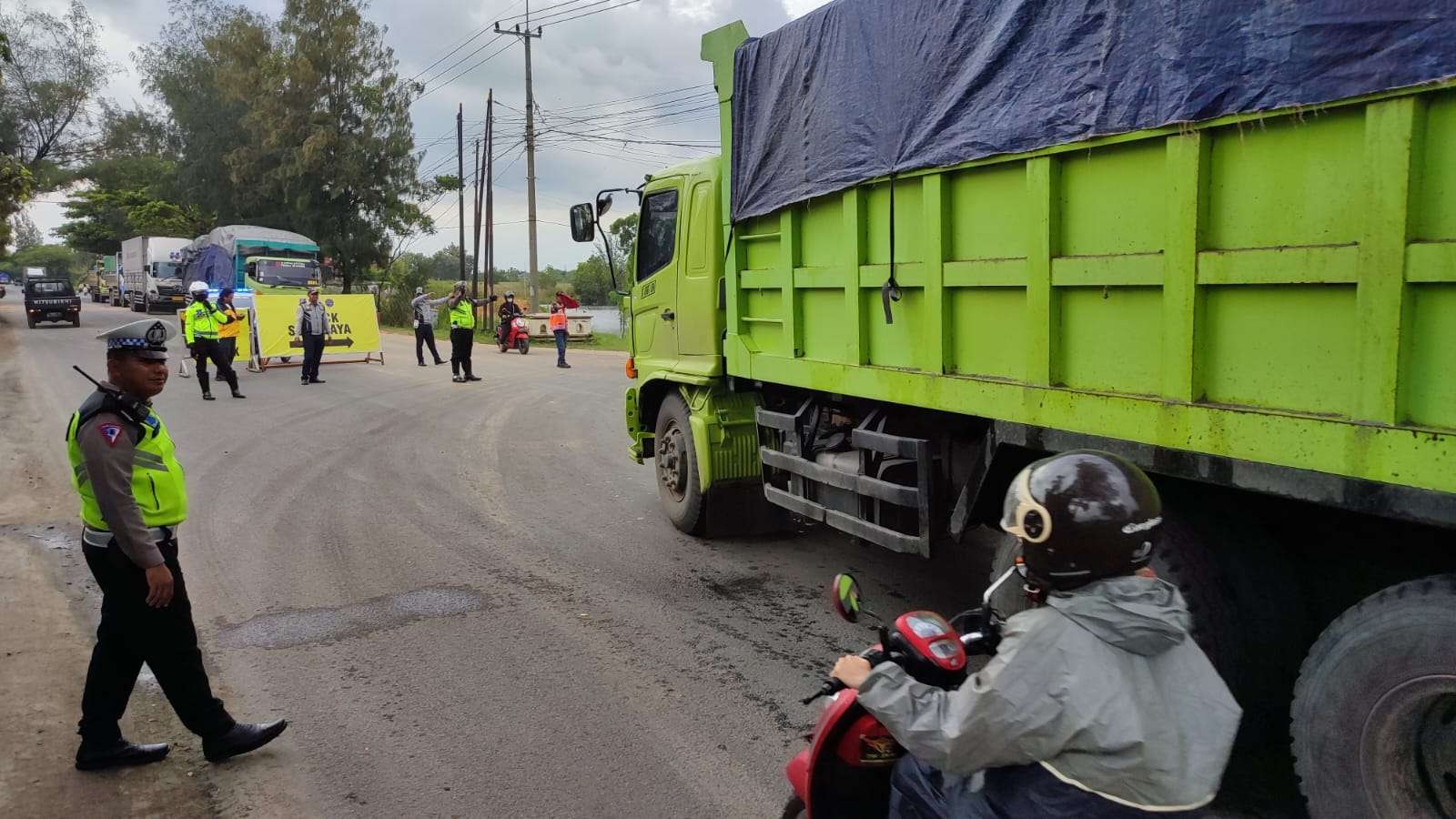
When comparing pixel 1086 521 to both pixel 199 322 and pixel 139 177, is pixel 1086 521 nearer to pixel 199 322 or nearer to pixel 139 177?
pixel 199 322

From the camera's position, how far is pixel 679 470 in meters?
7.31

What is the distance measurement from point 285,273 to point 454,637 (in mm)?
28750

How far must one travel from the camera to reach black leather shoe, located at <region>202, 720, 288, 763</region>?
12.6 ft

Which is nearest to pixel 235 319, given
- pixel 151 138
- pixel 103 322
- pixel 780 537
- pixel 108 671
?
pixel 780 537

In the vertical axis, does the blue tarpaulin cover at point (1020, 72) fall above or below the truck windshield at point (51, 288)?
below

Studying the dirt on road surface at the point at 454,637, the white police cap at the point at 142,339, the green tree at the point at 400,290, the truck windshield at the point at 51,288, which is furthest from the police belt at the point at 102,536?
the truck windshield at the point at 51,288

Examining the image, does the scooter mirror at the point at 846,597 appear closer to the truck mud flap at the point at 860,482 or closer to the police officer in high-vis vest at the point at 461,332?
the truck mud flap at the point at 860,482

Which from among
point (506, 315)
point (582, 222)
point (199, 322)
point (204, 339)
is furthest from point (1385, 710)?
point (506, 315)

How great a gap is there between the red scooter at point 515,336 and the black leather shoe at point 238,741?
69.3 ft

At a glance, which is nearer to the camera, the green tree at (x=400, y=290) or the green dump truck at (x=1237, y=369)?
the green dump truck at (x=1237, y=369)

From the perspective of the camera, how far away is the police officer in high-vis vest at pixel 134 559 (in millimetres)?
3607

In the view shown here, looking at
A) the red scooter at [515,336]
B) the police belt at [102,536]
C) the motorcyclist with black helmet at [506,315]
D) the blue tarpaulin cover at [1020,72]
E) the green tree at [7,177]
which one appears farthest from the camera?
the motorcyclist with black helmet at [506,315]

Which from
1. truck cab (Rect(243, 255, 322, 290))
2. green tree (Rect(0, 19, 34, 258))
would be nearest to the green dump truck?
green tree (Rect(0, 19, 34, 258))

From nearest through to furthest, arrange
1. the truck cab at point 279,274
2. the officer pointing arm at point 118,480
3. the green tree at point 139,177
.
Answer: the officer pointing arm at point 118,480
the truck cab at point 279,274
the green tree at point 139,177
